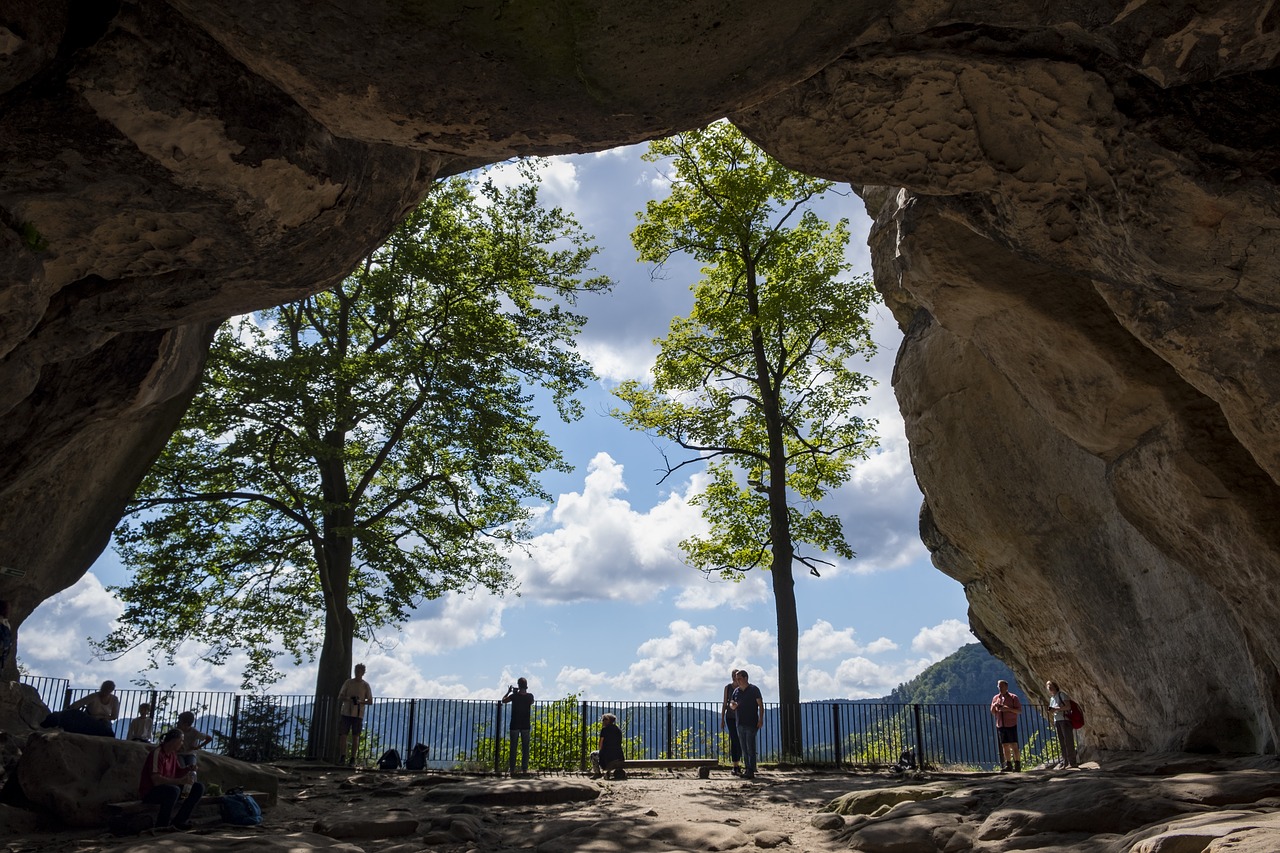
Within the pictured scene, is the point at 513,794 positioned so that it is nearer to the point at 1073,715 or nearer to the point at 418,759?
the point at 418,759

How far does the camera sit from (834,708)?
687 inches

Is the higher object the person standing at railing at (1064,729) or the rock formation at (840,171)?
the rock formation at (840,171)

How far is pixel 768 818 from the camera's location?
29.9 ft

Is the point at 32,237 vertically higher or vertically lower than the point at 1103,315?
lower

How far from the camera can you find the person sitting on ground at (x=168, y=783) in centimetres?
845

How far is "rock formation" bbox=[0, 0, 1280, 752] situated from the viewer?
15.4 feet

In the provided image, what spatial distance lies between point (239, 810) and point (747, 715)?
24.2 feet

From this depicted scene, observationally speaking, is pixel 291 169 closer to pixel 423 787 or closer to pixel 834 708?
pixel 423 787

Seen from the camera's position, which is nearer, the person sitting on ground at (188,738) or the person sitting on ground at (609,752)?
the person sitting on ground at (188,738)

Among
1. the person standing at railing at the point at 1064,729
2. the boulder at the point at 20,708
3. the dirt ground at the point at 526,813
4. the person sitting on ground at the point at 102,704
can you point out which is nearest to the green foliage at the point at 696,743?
the dirt ground at the point at 526,813

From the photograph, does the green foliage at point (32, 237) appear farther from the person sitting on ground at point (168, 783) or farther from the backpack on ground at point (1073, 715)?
the backpack on ground at point (1073, 715)

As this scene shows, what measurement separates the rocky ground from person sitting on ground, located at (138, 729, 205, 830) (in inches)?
11.0

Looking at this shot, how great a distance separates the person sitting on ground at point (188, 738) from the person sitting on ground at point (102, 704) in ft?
7.68

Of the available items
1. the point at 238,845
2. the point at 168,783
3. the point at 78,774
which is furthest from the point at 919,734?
the point at 78,774
